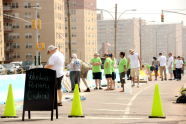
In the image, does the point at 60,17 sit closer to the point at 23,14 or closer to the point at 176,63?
the point at 23,14

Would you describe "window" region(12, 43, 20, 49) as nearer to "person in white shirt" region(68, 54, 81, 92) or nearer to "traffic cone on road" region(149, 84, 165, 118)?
"person in white shirt" region(68, 54, 81, 92)

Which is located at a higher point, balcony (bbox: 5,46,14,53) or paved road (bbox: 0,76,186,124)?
balcony (bbox: 5,46,14,53)

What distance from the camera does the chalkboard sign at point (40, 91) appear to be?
12.6 meters

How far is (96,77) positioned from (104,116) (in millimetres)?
13341

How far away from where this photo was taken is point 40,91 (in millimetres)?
12695

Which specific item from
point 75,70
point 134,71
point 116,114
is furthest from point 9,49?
point 116,114

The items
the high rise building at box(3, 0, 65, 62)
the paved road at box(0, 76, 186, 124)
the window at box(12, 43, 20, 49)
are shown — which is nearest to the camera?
the paved road at box(0, 76, 186, 124)

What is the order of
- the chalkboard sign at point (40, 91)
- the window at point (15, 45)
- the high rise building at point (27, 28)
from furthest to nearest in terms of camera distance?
the window at point (15, 45)
the high rise building at point (27, 28)
the chalkboard sign at point (40, 91)

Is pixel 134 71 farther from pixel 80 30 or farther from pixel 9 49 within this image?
pixel 80 30

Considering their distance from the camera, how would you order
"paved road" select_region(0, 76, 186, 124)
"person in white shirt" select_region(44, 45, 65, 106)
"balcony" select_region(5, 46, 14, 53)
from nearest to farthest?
"paved road" select_region(0, 76, 186, 124) → "person in white shirt" select_region(44, 45, 65, 106) → "balcony" select_region(5, 46, 14, 53)

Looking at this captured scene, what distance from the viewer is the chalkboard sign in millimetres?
12586

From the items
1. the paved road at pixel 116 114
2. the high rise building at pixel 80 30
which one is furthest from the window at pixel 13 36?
the paved road at pixel 116 114

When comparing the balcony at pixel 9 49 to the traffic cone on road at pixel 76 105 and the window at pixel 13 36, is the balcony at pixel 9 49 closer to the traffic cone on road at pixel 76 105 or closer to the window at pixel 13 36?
the window at pixel 13 36

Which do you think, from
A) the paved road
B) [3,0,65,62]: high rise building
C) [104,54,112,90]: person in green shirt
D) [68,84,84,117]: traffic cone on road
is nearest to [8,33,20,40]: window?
[3,0,65,62]: high rise building
